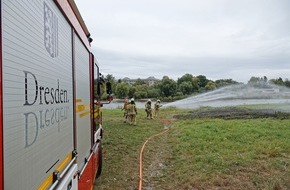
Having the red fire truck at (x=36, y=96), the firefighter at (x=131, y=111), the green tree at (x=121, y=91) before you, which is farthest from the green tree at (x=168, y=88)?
the red fire truck at (x=36, y=96)

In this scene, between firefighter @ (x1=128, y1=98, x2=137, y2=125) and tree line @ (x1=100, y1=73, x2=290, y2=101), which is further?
tree line @ (x1=100, y1=73, x2=290, y2=101)

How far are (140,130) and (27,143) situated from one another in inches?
567

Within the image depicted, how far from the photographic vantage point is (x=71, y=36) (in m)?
3.67

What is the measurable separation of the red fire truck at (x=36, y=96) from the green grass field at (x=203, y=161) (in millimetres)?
4269

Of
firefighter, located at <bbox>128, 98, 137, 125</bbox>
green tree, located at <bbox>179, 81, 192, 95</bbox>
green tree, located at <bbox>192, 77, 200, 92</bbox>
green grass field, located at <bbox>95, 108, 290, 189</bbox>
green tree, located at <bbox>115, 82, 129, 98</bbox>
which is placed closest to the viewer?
green grass field, located at <bbox>95, 108, 290, 189</bbox>

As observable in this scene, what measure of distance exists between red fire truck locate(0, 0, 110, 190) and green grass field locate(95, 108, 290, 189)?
168 inches

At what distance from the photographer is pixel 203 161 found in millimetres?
8672

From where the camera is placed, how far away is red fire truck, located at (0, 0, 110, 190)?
5.58 ft

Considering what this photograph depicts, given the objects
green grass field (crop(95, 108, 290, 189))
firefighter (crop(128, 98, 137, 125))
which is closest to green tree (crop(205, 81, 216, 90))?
firefighter (crop(128, 98, 137, 125))

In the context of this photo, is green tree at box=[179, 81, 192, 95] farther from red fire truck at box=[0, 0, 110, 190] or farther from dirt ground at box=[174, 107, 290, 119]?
red fire truck at box=[0, 0, 110, 190]

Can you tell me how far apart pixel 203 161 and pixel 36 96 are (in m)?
7.08

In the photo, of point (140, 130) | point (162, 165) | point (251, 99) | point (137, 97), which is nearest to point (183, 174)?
point (162, 165)

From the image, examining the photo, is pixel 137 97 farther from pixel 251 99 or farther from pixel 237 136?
pixel 237 136

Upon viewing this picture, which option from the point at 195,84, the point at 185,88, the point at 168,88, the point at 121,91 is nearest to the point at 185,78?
the point at 195,84
